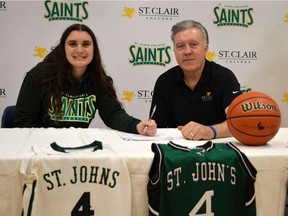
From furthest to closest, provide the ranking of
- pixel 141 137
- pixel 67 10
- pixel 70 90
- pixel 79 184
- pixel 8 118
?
pixel 67 10 < pixel 8 118 < pixel 70 90 < pixel 141 137 < pixel 79 184

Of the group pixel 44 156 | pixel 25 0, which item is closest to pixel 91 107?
pixel 44 156

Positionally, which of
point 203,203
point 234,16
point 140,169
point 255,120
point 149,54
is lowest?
point 203,203

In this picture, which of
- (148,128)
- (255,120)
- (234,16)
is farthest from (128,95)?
(255,120)

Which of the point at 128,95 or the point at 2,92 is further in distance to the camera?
the point at 128,95

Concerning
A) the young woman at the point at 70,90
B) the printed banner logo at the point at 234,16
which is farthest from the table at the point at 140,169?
the printed banner logo at the point at 234,16

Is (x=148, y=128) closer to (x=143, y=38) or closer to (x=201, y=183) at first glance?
(x=201, y=183)

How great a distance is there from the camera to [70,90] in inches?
78.8

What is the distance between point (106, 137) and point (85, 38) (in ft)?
2.69

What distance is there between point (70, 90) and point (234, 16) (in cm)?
202

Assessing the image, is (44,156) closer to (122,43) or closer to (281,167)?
(281,167)

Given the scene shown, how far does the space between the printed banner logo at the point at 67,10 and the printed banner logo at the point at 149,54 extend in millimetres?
541

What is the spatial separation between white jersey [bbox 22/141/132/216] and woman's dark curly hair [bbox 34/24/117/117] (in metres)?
0.83

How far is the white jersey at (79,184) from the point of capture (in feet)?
3.67

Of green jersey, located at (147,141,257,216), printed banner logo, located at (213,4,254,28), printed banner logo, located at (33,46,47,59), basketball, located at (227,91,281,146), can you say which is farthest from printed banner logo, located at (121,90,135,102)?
green jersey, located at (147,141,257,216)
